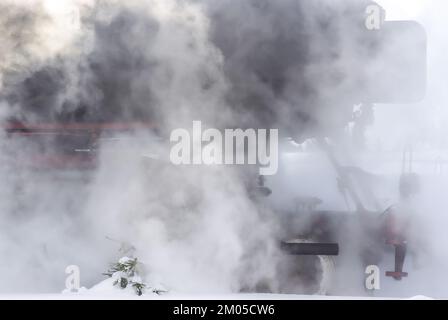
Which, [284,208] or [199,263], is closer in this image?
[199,263]

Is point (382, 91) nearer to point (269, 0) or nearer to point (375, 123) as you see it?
point (375, 123)

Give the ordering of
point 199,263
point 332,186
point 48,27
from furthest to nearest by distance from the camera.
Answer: point 332,186
point 48,27
point 199,263

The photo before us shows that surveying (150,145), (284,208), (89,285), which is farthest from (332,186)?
(89,285)

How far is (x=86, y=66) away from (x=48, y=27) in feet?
1.38

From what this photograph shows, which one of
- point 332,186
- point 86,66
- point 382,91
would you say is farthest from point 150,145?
point 382,91

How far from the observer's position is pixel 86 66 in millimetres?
2547

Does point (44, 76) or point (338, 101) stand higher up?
point (44, 76)

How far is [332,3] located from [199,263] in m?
1.83

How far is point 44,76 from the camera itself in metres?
2.58

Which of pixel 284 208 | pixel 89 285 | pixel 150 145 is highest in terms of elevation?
pixel 150 145

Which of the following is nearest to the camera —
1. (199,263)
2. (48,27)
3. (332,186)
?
(199,263)

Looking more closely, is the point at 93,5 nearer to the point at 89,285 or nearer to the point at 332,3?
the point at 332,3

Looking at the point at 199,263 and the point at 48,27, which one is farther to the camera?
the point at 48,27

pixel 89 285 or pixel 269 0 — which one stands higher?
pixel 269 0
